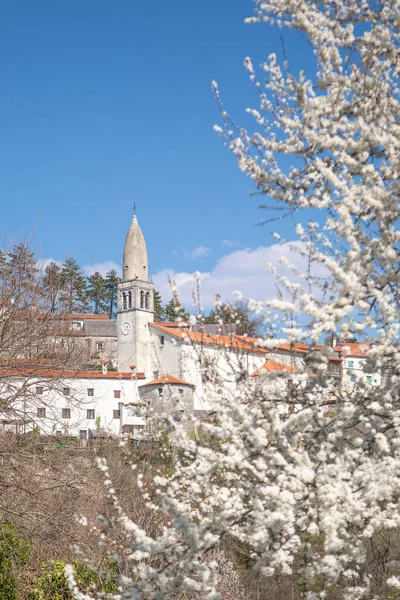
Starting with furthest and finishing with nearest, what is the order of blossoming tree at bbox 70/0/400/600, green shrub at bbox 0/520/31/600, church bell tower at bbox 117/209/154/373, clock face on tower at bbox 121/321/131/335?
clock face on tower at bbox 121/321/131/335 < church bell tower at bbox 117/209/154/373 < green shrub at bbox 0/520/31/600 < blossoming tree at bbox 70/0/400/600

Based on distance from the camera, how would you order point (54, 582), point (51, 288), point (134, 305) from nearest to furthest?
point (54, 582) → point (51, 288) → point (134, 305)

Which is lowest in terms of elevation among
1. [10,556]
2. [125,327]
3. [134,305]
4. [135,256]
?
[10,556]

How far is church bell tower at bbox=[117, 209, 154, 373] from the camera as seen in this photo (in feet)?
199

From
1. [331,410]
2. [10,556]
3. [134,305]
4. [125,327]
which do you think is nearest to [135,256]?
[134,305]

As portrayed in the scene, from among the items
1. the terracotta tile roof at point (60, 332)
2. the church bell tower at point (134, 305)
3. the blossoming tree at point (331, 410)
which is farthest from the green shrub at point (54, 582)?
the church bell tower at point (134, 305)

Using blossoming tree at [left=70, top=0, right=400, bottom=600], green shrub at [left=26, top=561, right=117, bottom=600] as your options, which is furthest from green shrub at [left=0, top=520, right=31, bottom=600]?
blossoming tree at [left=70, top=0, right=400, bottom=600]

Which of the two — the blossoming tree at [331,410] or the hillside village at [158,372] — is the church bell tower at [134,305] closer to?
the hillside village at [158,372]

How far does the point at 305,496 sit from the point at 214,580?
2.34 feet

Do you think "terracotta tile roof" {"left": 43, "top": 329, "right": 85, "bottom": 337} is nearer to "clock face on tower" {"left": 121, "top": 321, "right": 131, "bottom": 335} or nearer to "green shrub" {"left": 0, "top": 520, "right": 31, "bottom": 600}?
"green shrub" {"left": 0, "top": 520, "right": 31, "bottom": 600}

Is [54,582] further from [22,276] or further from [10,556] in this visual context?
[22,276]

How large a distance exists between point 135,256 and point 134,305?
589 cm

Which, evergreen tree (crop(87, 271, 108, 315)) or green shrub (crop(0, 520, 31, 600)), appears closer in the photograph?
green shrub (crop(0, 520, 31, 600))

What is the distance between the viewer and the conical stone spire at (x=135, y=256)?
66.0 m

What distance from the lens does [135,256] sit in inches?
2628
